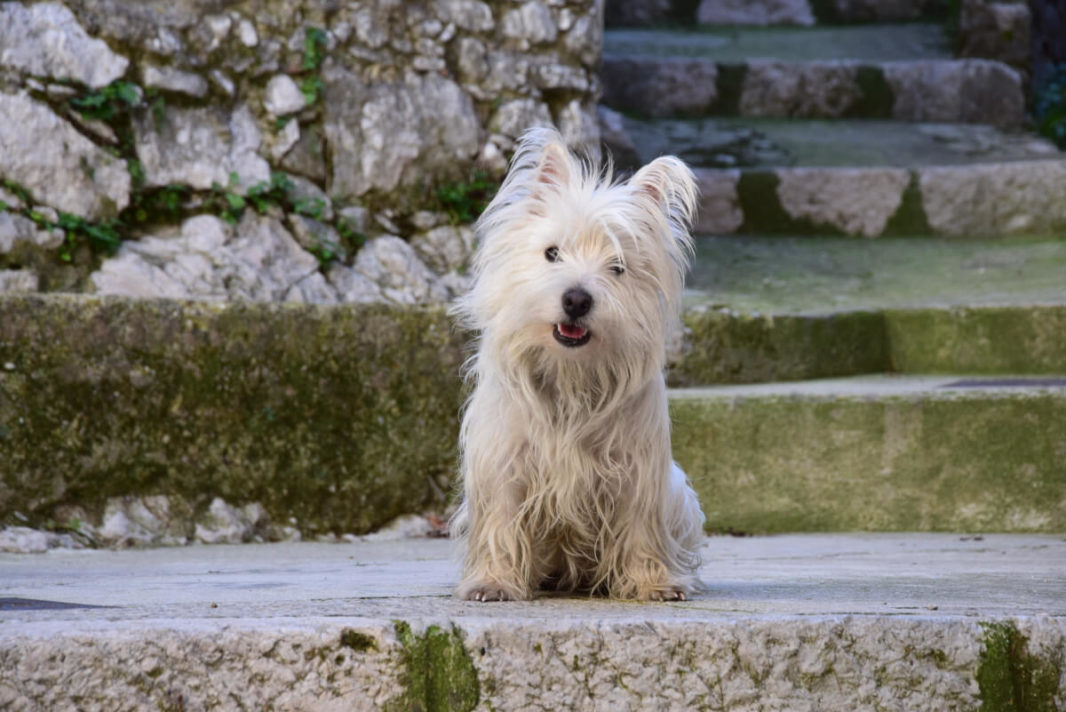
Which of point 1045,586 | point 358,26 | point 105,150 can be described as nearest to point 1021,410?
point 1045,586

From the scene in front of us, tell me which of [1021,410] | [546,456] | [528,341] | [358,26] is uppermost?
[358,26]

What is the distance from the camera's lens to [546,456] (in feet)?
9.34

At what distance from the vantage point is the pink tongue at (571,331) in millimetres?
2736

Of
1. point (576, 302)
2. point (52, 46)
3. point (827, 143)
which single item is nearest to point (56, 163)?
point (52, 46)

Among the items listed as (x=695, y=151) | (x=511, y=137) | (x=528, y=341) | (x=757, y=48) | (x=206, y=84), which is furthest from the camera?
→ (x=757, y=48)

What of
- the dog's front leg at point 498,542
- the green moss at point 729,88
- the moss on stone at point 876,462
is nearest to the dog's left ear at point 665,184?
the dog's front leg at point 498,542

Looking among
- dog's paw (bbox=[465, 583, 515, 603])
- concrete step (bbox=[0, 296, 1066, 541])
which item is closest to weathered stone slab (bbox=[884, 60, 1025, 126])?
concrete step (bbox=[0, 296, 1066, 541])

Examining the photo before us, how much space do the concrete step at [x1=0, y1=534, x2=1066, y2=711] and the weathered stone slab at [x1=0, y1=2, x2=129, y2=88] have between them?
3.23 meters

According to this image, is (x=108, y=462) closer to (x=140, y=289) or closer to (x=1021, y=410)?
(x=140, y=289)

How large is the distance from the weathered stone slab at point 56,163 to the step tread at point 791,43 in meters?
3.93

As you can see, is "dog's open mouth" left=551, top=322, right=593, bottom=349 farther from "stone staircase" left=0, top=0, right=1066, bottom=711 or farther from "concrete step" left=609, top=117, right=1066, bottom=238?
"concrete step" left=609, top=117, right=1066, bottom=238

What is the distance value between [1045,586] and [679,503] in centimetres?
85

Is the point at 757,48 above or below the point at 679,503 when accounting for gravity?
Result: above

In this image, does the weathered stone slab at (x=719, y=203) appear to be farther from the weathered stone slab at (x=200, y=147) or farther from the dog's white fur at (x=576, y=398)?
the dog's white fur at (x=576, y=398)
